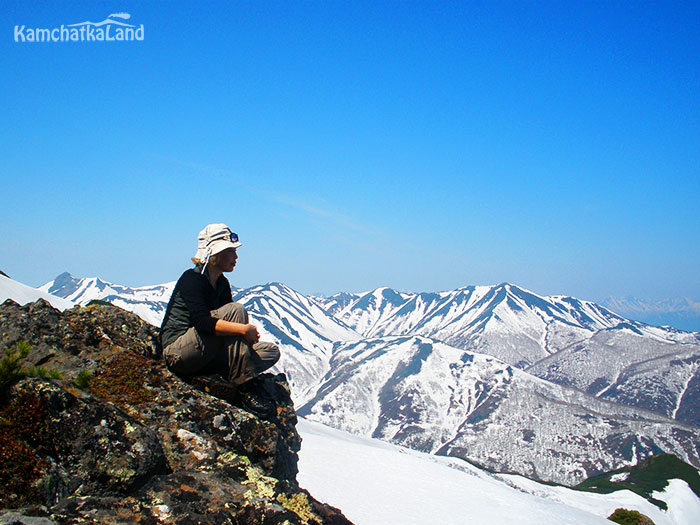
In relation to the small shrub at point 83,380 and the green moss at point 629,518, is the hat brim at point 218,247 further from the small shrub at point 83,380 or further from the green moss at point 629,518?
the green moss at point 629,518

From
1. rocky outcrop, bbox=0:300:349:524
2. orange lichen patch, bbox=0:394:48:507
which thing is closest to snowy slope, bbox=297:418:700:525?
rocky outcrop, bbox=0:300:349:524

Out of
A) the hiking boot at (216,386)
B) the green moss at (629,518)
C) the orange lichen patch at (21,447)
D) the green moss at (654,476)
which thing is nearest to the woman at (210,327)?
the hiking boot at (216,386)

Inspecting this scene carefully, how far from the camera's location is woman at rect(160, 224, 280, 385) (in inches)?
387

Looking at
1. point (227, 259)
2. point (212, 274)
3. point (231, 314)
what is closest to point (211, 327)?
point (231, 314)

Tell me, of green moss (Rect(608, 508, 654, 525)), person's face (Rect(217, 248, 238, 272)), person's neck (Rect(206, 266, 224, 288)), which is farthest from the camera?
green moss (Rect(608, 508, 654, 525))

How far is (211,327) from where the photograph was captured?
378 inches

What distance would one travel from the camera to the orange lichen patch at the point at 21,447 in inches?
231

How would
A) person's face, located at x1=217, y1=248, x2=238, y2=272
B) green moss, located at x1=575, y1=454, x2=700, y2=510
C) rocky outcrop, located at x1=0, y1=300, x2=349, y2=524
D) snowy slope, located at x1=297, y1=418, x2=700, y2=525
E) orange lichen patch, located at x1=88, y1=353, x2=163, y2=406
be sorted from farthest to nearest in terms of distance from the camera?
green moss, located at x1=575, y1=454, x2=700, y2=510 → snowy slope, located at x1=297, y1=418, x2=700, y2=525 → person's face, located at x1=217, y1=248, x2=238, y2=272 → orange lichen patch, located at x1=88, y1=353, x2=163, y2=406 → rocky outcrop, located at x1=0, y1=300, x2=349, y2=524

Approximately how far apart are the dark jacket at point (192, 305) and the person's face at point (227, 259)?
0.44 meters

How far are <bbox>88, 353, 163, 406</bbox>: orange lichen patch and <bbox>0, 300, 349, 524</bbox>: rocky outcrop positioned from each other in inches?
0.8

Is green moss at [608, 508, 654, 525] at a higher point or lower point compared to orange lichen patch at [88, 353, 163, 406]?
lower

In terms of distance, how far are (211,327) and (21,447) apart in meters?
3.83

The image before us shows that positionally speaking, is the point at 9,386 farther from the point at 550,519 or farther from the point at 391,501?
the point at 550,519

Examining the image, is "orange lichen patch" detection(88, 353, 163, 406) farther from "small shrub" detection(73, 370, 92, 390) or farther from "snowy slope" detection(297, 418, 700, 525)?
"snowy slope" detection(297, 418, 700, 525)
